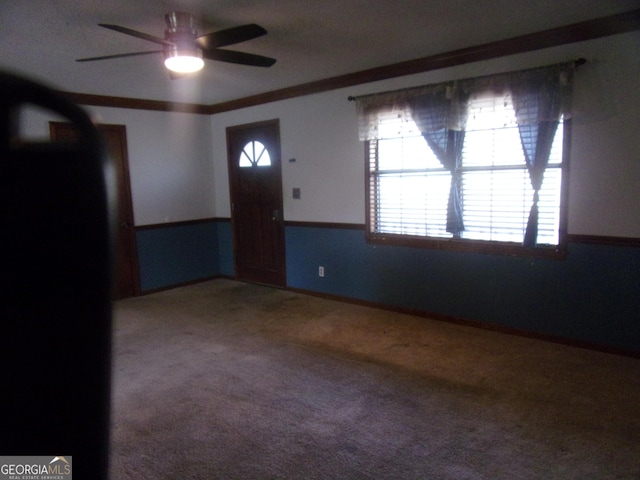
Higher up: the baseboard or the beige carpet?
the baseboard

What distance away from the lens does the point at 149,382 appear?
3074mm

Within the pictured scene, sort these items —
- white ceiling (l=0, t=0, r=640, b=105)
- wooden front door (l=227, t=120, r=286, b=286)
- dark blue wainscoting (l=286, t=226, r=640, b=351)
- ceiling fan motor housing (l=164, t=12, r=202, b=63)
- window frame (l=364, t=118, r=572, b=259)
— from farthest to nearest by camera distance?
1. wooden front door (l=227, t=120, r=286, b=286)
2. window frame (l=364, t=118, r=572, b=259)
3. dark blue wainscoting (l=286, t=226, r=640, b=351)
4. ceiling fan motor housing (l=164, t=12, r=202, b=63)
5. white ceiling (l=0, t=0, r=640, b=105)

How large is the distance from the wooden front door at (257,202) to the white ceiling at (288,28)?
124 centimetres

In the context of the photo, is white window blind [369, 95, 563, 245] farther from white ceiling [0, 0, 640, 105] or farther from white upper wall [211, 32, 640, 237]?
white ceiling [0, 0, 640, 105]

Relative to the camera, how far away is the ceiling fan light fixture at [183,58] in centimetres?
287

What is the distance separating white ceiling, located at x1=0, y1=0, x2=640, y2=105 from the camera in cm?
269

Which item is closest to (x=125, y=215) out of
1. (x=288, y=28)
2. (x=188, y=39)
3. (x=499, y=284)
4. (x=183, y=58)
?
(x=183, y=58)

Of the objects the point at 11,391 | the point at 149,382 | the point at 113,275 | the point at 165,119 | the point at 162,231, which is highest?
the point at 165,119

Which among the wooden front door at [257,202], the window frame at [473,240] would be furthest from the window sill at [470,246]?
the wooden front door at [257,202]

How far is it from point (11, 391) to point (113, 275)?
0.14m

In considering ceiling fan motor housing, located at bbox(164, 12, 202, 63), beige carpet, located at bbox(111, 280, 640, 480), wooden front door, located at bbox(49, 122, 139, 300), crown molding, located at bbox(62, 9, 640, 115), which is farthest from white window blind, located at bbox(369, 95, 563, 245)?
wooden front door, located at bbox(49, 122, 139, 300)

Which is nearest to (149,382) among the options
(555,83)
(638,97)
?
(555,83)

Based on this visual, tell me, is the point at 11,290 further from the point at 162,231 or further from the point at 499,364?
the point at 162,231

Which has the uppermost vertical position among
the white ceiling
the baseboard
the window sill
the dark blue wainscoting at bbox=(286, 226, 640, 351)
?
the white ceiling
